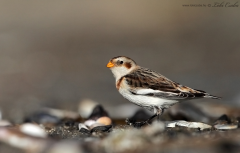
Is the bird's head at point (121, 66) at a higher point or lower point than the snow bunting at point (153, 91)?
higher

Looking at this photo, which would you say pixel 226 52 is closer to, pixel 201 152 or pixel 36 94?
pixel 36 94

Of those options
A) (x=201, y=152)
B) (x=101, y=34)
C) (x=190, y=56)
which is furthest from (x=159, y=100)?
(x=101, y=34)

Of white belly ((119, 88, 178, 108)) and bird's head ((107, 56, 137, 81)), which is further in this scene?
bird's head ((107, 56, 137, 81))

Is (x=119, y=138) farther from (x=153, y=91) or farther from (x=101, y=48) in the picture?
(x=101, y=48)

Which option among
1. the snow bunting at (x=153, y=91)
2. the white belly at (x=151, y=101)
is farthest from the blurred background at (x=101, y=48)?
the white belly at (x=151, y=101)

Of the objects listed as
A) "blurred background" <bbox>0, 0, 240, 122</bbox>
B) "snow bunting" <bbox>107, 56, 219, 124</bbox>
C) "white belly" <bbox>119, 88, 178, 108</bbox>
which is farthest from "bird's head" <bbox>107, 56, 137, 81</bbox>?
"blurred background" <bbox>0, 0, 240, 122</bbox>

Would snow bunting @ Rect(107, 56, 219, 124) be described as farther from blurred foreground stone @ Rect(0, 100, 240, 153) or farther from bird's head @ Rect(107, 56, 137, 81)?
blurred foreground stone @ Rect(0, 100, 240, 153)

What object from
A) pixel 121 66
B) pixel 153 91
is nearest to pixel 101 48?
pixel 121 66

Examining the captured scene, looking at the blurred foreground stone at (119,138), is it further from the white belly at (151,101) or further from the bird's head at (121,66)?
the bird's head at (121,66)

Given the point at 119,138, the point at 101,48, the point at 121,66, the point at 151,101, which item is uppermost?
the point at 101,48
